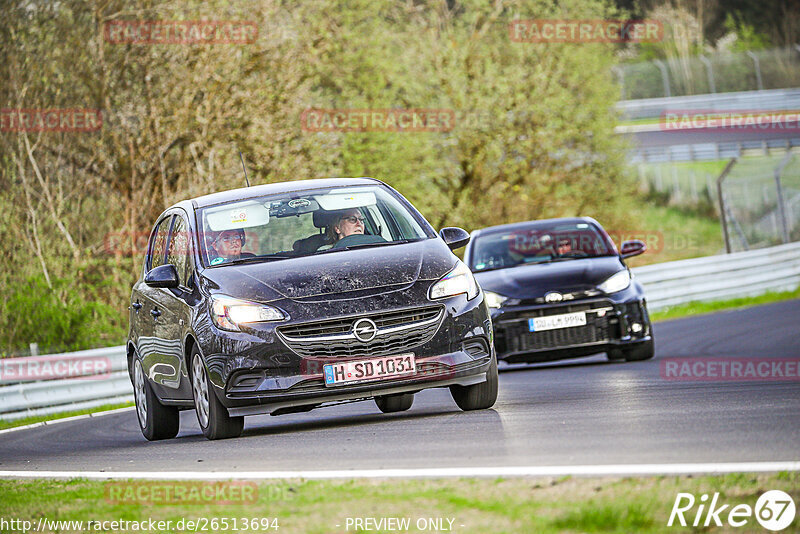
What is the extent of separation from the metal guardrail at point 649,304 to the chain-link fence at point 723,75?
26.5 meters

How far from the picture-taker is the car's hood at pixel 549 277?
1394cm

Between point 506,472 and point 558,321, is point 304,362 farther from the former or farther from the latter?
point 558,321

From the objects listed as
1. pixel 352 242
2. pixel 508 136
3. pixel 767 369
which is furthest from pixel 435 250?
pixel 508 136

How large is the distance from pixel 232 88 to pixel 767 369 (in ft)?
47.2

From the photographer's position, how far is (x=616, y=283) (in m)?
14.0

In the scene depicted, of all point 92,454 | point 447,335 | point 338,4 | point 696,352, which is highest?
point 338,4

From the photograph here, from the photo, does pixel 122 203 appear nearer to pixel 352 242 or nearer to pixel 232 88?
pixel 232 88

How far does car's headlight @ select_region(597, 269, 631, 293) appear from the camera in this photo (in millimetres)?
13906

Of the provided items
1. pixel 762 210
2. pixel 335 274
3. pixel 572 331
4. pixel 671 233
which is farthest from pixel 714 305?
pixel 671 233

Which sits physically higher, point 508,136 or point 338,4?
point 338,4

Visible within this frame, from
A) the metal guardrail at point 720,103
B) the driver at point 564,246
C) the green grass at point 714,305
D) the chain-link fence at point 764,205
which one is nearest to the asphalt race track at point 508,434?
the driver at point 564,246

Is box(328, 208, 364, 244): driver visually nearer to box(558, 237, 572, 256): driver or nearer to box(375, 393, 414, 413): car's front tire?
box(375, 393, 414, 413): car's front tire

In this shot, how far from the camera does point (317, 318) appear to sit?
8609mm

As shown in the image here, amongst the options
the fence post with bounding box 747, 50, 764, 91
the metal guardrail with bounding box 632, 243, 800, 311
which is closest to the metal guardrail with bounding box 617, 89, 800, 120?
the fence post with bounding box 747, 50, 764, 91
